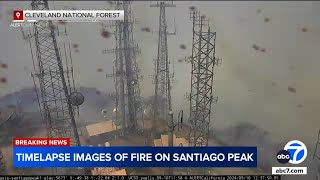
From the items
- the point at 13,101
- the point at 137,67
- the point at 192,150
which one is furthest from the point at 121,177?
the point at 13,101

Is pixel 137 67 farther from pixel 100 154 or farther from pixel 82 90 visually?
pixel 100 154

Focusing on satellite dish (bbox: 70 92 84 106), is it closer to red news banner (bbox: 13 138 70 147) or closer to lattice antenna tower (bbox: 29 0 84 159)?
lattice antenna tower (bbox: 29 0 84 159)

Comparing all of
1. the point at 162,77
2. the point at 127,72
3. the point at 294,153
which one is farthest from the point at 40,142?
the point at 294,153

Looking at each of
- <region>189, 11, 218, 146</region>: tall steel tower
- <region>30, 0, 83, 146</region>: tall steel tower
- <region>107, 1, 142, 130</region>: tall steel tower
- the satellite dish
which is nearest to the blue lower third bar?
<region>30, 0, 83, 146</region>: tall steel tower

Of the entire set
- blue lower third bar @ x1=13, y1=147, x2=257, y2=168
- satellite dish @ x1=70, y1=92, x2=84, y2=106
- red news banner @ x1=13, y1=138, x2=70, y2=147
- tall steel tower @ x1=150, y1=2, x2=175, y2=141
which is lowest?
blue lower third bar @ x1=13, y1=147, x2=257, y2=168

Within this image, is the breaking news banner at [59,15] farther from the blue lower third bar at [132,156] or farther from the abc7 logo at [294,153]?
the abc7 logo at [294,153]

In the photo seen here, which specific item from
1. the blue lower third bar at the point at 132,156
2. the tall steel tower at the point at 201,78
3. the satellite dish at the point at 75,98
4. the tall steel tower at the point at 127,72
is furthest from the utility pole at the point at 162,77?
the satellite dish at the point at 75,98
